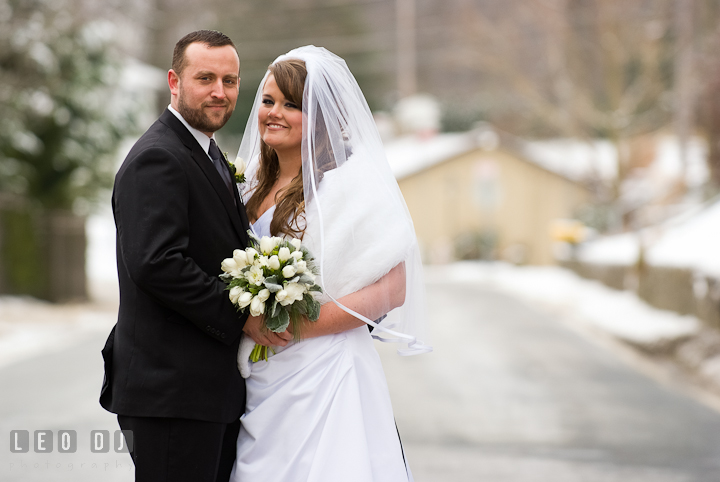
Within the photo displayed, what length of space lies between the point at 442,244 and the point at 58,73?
78.4 ft

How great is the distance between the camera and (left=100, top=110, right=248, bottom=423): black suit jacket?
2738mm

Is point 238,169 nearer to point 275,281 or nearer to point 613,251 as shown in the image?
point 275,281

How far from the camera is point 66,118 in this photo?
52.6ft

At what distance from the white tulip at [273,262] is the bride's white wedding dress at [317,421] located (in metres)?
0.41

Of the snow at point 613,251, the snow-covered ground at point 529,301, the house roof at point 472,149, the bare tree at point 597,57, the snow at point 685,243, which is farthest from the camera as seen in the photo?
the house roof at point 472,149

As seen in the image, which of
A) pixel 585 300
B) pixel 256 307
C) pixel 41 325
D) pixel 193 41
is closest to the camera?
pixel 256 307

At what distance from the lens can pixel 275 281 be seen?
2.93 metres

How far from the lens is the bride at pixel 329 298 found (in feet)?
10.2

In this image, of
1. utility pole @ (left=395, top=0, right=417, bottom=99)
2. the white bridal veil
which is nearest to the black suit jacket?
the white bridal veil

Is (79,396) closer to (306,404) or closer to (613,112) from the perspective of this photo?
(306,404)

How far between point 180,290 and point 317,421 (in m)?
0.79

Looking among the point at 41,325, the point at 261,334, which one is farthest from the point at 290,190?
the point at 41,325

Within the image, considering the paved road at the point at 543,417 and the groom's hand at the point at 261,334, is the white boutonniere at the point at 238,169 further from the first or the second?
the paved road at the point at 543,417

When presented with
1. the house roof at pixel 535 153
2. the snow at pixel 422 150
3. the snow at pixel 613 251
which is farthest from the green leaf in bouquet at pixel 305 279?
the snow at pixel 422 150
